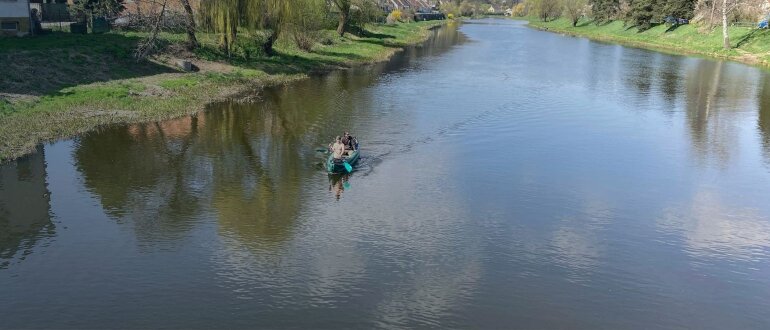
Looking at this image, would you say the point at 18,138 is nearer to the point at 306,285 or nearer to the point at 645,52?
the point at 306,285

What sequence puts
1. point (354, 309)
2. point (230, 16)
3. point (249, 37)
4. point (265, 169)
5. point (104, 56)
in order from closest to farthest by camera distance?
point (354, 309) < point (265, 169) < point (104, 56) < point (230, 16) < point (249, 37)

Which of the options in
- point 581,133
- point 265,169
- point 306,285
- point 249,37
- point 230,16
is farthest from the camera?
point 249,37

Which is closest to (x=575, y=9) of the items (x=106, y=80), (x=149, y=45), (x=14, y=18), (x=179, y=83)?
(x=149, y=45)

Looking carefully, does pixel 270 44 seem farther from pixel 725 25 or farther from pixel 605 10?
pixel 605 10

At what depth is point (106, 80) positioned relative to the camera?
3956cm

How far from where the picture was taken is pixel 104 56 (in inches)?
1692

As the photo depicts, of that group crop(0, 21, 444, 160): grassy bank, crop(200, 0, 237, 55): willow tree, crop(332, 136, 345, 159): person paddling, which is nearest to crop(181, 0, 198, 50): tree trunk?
crop(0, 21, 444, 160): grassy bank

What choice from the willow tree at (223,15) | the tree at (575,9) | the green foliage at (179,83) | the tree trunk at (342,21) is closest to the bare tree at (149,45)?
the willow tree at (223,15)

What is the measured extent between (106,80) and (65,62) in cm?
286

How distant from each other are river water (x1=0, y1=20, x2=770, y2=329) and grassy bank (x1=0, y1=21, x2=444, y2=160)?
64.8 inches

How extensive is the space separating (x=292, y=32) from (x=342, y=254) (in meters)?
40.4

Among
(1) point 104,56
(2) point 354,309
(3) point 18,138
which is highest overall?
(1) point 104,56

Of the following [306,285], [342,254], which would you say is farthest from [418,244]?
[306,285]

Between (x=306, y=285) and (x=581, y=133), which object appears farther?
(x=581, y=133)
